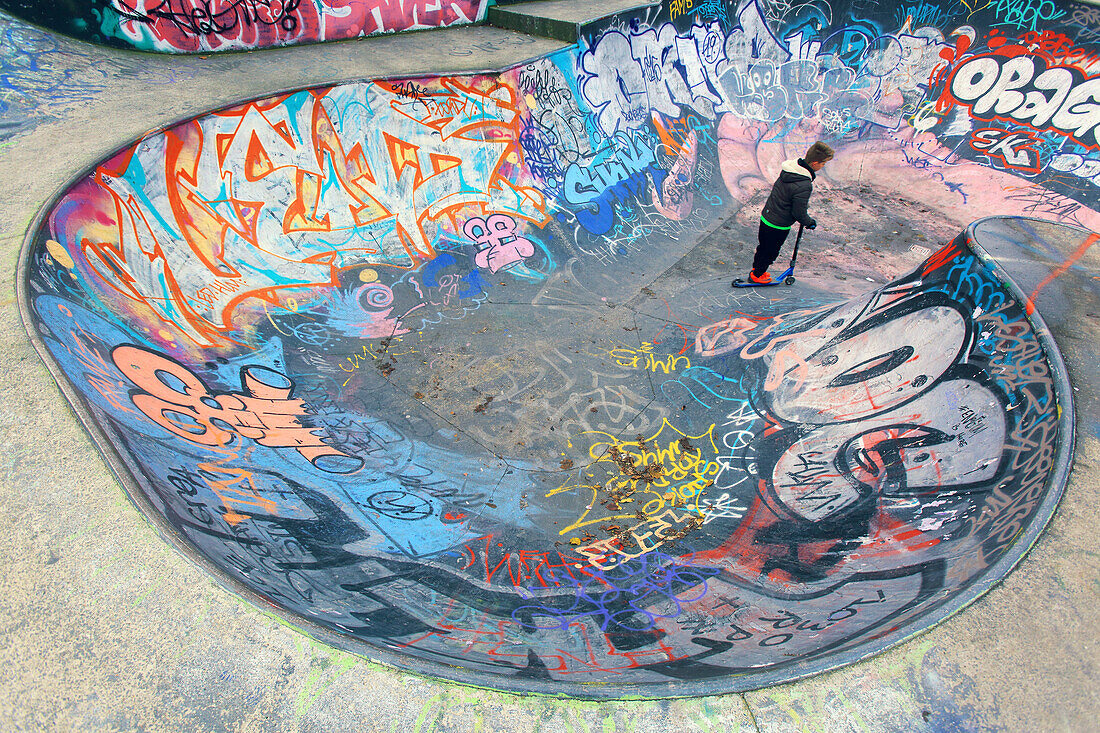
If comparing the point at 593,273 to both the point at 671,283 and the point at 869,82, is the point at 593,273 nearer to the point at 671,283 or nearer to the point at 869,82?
the point at 671,283

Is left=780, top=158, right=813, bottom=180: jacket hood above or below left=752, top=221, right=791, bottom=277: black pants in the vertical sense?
above

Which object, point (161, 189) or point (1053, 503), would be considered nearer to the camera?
point (1053, 503)

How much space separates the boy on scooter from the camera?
6629 mm

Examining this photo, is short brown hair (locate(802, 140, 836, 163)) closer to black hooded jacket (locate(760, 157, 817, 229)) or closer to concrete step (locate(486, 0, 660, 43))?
black hooded jacket (locate(760, 157, 817, 229))

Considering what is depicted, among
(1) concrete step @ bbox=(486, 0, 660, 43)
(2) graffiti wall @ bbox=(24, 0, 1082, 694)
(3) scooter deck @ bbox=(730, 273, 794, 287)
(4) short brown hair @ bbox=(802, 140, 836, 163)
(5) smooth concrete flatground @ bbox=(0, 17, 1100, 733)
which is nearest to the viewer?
(5) smooth concrete flatground @ bbox=(0, 17, 1100, 733)

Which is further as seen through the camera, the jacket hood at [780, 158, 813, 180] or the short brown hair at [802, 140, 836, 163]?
the jacket hood at [780, 158, 813, 180]

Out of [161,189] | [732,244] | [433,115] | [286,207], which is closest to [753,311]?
[732,244]

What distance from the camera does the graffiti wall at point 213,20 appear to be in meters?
7.44

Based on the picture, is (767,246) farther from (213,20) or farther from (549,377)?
(213,20)

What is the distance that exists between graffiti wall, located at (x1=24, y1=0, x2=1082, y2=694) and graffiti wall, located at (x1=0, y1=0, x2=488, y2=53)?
2.75 meters

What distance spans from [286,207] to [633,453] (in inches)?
201

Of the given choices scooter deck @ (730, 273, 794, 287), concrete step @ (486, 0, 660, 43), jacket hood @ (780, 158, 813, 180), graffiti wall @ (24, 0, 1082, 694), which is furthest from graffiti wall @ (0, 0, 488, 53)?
scooter deck @ (730, 273, 794, 287)

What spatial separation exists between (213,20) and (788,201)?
865 cm

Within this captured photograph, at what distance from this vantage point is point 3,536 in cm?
250
